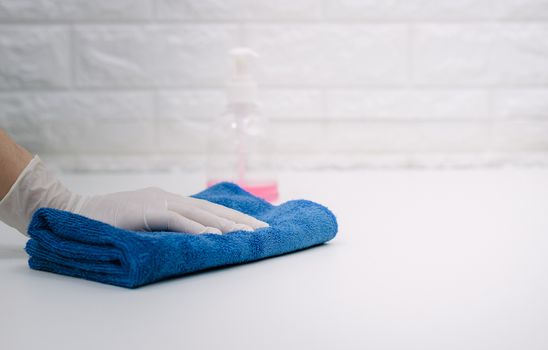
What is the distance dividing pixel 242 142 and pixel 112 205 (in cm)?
73

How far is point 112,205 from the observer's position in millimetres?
1019

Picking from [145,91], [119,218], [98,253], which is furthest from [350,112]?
[98,253]

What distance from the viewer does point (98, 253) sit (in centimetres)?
85

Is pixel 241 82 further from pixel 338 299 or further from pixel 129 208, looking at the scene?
pixel 338 299

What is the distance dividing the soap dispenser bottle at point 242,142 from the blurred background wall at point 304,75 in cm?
27

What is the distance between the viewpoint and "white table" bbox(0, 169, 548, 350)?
2.23ft

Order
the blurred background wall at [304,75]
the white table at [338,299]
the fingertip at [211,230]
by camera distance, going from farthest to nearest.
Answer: the blurred background wall at [304,75]
the fingertip at [211,230]
the white table at [338,299]

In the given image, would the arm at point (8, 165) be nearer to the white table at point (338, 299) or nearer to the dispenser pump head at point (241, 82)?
the white table at point (338, 299)

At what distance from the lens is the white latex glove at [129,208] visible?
978 millimetres

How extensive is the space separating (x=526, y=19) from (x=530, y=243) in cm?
123

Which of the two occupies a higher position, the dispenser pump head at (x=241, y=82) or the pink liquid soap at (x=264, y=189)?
the dispenser pump head at (x=241, y=82)

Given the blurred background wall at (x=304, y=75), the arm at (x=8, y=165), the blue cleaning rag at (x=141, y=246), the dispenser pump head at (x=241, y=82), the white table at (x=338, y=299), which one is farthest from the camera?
the blurred background wall at (x=304, y=75)

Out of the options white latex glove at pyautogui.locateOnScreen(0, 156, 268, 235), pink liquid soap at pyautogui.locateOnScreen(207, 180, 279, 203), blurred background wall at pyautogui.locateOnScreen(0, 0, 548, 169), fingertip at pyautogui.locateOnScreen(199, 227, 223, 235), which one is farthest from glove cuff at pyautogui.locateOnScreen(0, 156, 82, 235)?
blurred background wall at pyautogui.locateOnScreen(0, 0, 548, 169)

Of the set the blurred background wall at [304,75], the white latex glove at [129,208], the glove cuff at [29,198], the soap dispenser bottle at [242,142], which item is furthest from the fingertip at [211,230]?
the blurred background wall at [304,75]
